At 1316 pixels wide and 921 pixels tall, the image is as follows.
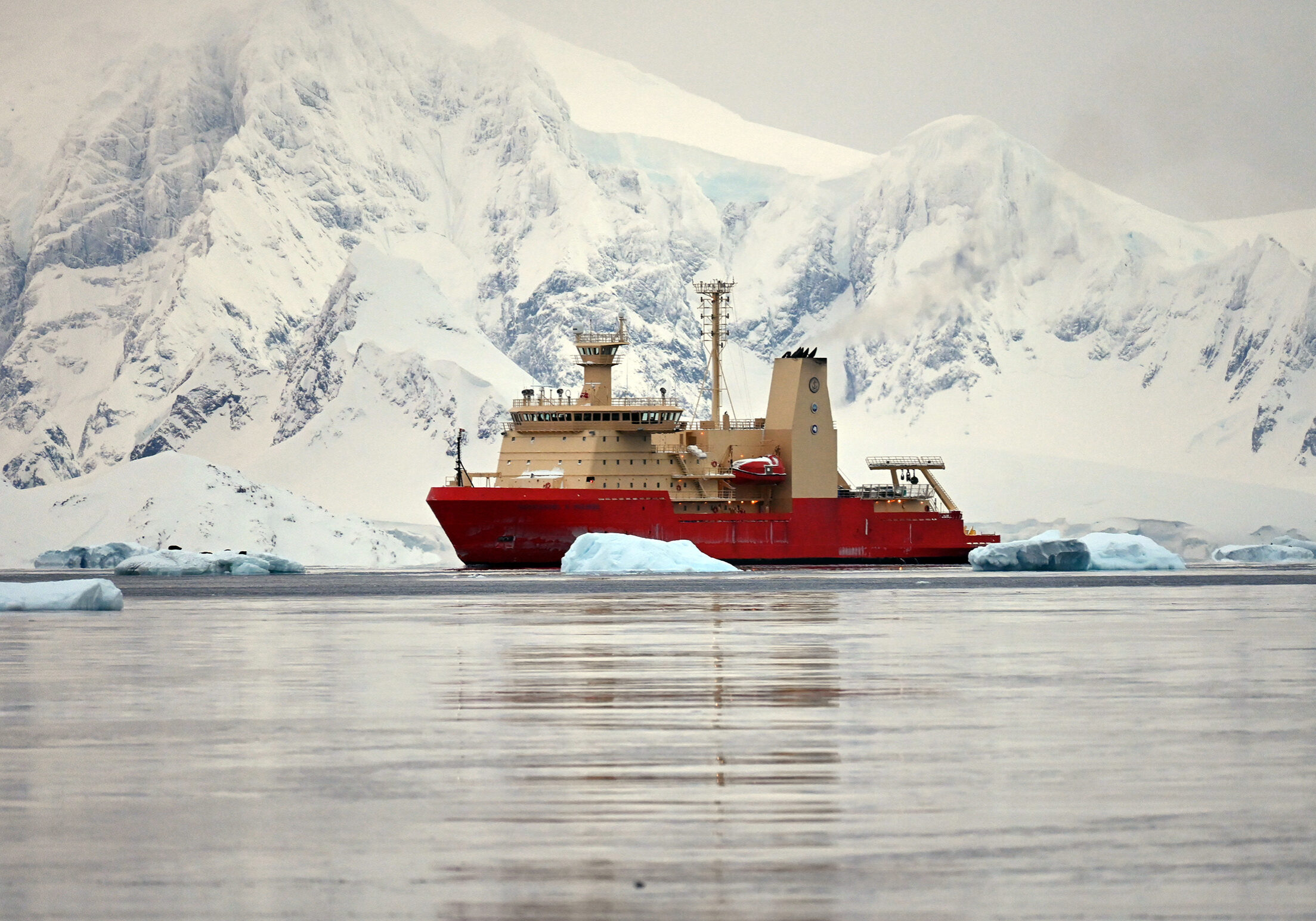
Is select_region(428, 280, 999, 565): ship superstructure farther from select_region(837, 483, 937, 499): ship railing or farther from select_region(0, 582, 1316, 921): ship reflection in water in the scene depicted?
select_region(0, 582, 1316, 921): ship reflection in water

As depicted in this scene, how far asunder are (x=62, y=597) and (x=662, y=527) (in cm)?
3974

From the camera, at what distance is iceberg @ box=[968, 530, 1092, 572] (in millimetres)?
74375

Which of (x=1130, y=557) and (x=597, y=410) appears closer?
(x=1130, y=557)

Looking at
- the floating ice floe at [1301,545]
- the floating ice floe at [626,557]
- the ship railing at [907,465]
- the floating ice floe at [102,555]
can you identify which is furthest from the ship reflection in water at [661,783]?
the floating ice floe at [1301,545]

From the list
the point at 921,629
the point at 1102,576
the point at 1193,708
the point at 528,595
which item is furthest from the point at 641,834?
the point at 1102,576

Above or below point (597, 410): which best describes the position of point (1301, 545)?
below

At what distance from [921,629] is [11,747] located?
64.2ft

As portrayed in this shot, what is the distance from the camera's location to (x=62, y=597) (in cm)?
4275

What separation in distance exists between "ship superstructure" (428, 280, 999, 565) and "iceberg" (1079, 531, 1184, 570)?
13.1 meters

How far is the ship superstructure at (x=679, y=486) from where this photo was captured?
78.3 meters

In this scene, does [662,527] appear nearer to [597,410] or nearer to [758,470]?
[597,410]


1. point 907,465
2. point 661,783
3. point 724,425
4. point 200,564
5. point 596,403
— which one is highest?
point 596,403

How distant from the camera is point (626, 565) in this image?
66250 mm

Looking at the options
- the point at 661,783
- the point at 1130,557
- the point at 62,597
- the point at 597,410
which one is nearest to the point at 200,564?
the point at 597,410
